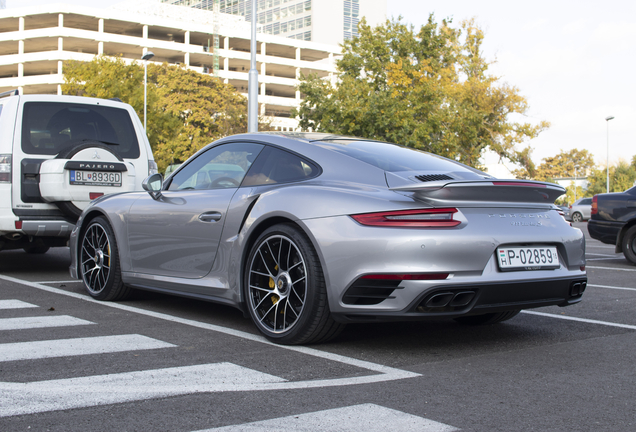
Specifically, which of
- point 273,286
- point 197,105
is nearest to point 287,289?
point 273,286

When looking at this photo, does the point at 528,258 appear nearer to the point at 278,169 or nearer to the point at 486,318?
the point at 486,318

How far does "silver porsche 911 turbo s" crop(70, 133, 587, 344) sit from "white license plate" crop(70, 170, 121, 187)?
2637mm

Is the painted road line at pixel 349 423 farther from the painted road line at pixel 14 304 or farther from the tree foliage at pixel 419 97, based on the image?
the tree foliage at pixel 419 97

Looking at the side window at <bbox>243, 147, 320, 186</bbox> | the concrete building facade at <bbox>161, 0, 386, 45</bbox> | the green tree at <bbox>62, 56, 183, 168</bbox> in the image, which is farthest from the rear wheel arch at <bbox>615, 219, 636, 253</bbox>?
the concrete building facade at <bbox>161, 0, 386, 45</bbox>

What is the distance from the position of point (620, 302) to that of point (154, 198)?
4.24 m

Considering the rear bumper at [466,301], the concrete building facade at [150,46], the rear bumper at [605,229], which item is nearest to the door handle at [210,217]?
the rear bumper at [466,301]

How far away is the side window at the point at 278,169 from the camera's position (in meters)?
4.59

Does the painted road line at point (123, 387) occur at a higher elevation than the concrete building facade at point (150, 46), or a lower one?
lower

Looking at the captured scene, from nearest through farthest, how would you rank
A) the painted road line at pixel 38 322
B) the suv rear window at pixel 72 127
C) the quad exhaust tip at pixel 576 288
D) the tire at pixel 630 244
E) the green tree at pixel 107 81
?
the quad exhaust tip at pixel 576 288 < the painted road line at pixel 38 322 < the suv rear window at pixel 72 127 < the tire at pixel 630 244 < the green tree at pixel 107 81

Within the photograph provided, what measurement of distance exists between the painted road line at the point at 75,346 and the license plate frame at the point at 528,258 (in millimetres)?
2029

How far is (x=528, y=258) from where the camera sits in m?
4.13

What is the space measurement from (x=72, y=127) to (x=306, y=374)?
5810mm

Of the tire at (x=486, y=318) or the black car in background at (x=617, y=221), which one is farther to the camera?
the black car in background at (x=617, y=221)

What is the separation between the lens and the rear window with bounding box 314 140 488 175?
4507 millimetres
